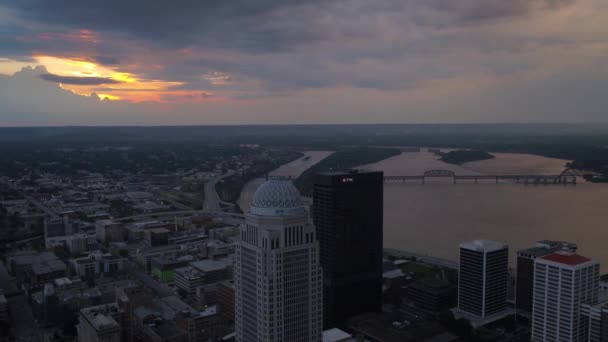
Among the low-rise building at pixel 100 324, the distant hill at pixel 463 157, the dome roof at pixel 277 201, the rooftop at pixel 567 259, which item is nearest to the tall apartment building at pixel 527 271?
the rooftop at pixel 567 259

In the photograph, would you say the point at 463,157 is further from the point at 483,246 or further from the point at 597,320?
the point at 597,320

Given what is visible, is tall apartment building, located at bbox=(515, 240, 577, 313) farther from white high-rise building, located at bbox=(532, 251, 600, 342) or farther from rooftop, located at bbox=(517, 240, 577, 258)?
white high-rise building, located at bbox=(532, 251, 600, 342)

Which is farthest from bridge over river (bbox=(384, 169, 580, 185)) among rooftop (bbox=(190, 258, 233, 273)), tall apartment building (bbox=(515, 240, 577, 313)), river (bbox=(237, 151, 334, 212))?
tall apartment building (bbox=(515, 240, 577, 313))

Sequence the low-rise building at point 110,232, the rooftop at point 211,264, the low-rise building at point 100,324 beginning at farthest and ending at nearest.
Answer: the low-rise building at point 110,232 → the rooftop at point 211,264 → the low-rise building at point 100,324

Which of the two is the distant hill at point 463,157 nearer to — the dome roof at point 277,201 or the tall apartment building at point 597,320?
the tall apartment building at point 597,320

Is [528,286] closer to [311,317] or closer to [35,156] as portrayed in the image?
[311,317]

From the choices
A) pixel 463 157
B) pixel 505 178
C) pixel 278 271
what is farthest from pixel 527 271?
pixel 463 157
